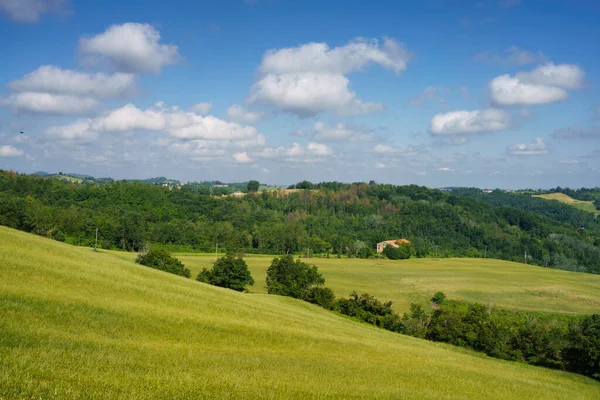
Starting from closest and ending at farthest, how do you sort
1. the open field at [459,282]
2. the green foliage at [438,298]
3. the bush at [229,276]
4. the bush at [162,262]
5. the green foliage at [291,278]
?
the bush at [229,276] < the bush at [162,262] < the green foliage at [291,278] < the green foliage at [438,298] < the open field at [459,282]

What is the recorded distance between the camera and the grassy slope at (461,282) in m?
91.9

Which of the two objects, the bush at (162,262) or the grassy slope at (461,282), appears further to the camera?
the grassy slope at (461,282)

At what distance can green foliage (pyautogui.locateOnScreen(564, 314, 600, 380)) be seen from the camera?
1623 inches

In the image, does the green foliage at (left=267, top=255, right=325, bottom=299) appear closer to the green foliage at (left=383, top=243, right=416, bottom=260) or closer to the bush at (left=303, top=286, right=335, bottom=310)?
the bush at (left=303, top=286, right=335, bottom=310)

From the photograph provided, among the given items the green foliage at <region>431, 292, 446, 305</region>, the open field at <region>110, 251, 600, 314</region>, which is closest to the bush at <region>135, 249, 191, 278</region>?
the open field at <region>110, 251, 600, 314</region>

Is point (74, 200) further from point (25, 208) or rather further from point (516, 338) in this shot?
point (516, 338)

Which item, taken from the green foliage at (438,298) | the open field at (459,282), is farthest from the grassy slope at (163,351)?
the green foliage at (438,298)

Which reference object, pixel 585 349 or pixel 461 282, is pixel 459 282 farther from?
pixel 585 349

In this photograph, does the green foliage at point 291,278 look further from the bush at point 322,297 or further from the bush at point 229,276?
the bush at point 229,276

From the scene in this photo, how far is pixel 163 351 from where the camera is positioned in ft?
51.0

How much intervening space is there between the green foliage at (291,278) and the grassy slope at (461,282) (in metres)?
5.33

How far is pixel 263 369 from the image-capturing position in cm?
1533

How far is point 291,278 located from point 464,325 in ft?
111

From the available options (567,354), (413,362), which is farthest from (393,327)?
(413,362)
